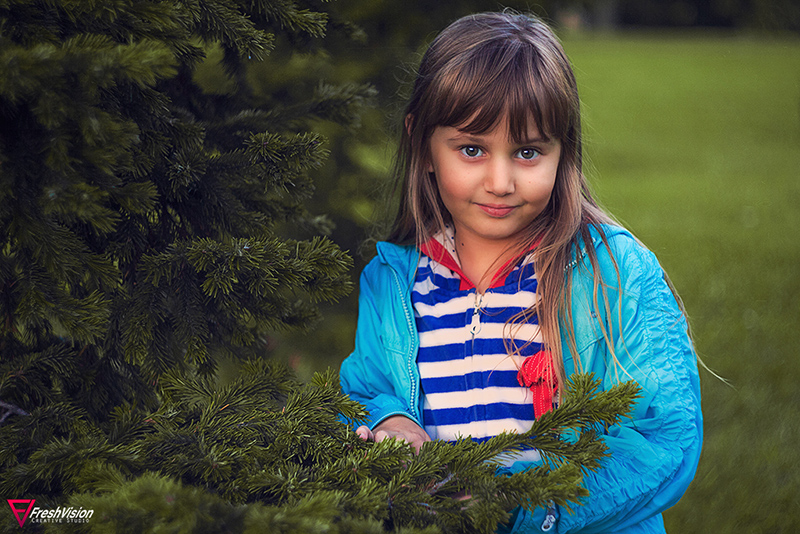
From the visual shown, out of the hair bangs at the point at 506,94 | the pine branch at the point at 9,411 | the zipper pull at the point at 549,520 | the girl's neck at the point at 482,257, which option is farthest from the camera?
the girl's neck at the point at 482,257

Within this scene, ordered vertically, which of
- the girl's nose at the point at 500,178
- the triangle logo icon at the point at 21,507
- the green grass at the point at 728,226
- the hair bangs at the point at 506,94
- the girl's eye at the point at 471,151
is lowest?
the green grass at the point at 728,226

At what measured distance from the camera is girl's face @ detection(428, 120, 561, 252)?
1779mm

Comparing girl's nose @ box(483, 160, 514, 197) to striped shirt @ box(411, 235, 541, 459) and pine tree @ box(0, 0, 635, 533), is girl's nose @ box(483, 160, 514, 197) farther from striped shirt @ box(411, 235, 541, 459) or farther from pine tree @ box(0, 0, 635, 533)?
pine tree @ box(0, 0, 635, 533)

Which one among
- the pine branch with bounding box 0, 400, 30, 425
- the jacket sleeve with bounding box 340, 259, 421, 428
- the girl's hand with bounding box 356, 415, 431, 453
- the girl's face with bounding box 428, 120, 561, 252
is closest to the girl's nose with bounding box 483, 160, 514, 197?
the girl's face with bounding box 428, 120, 561, 252

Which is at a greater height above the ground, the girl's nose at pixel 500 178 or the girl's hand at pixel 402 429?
the girl's nose at pixel 500 178

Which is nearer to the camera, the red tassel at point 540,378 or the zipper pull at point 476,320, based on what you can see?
the red tassel at point 540,378

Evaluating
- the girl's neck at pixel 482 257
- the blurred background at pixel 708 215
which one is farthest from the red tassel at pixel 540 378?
the blurred background at pixel 708 215

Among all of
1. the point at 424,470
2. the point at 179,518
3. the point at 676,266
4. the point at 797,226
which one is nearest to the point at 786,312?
the point at 676,266

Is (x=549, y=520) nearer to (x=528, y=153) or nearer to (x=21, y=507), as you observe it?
(x=528, y=153)

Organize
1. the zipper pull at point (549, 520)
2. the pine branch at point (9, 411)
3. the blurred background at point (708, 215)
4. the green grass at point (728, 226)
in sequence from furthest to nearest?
the green grass at point (728, 226), the blurred background at point (708, 215), the zipper pull at point (549, 520), the pine branch at point (9, 411)

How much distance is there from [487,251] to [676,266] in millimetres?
6845

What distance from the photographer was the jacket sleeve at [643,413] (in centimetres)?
151

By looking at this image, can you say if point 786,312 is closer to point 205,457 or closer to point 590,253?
point 590,253

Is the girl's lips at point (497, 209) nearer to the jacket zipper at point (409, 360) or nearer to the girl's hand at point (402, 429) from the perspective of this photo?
the jacket zipper at point (409, 360)
